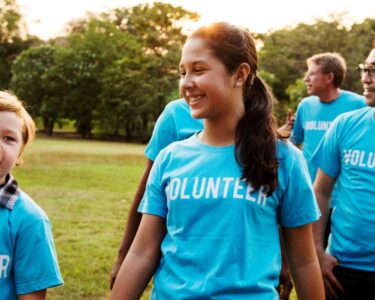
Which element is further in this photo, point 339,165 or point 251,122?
point 339,165

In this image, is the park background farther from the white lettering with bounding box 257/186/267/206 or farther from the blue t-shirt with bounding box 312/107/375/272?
the white lettering with bounding box 257/186/267/206

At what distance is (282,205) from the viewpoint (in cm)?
199

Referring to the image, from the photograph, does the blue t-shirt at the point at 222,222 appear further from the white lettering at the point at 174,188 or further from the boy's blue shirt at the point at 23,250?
the boy's blue shirt at the point at 23,250

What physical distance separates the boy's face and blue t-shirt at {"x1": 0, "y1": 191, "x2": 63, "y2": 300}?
132 mm

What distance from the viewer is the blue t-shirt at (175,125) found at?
2783mm

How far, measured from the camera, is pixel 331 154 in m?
3.05

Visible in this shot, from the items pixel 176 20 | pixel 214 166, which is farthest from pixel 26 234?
pixel 176 20

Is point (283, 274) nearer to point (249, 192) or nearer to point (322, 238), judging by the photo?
point (322, 238)

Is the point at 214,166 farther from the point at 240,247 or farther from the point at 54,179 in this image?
the point at 54,179

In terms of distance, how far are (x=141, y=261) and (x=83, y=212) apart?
8141 mm

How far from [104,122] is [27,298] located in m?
46.7

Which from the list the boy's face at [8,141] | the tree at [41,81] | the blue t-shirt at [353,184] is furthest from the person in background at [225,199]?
the tree at [41,81]

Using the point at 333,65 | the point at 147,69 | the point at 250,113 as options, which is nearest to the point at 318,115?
the point at 333,65

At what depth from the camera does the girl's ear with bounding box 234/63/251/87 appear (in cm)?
204
